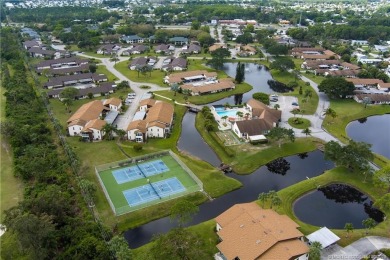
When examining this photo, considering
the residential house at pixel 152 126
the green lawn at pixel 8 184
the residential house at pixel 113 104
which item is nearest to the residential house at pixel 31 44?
the residential house at pixel 113 104

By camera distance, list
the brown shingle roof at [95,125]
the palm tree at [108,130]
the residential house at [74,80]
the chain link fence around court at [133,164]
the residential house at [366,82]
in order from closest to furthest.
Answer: the chain link fence around court at [133,164], the palm tree at [108,130], the brown shingle roof at [95,125], the residential house at [366,82], the residential house at [74,80]

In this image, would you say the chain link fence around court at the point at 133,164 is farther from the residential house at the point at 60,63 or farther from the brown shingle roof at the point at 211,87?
the residential house at the point at 60,63

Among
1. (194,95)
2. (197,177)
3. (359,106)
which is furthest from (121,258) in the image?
(359,106)

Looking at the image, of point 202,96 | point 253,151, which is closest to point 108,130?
point 253,151

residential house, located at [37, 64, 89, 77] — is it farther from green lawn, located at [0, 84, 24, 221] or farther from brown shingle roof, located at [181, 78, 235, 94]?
green lawn, located at [0, 84, 24, 221]

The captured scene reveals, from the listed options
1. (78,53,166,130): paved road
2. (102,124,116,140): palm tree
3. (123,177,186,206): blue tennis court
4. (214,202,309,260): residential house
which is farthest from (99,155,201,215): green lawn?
(78,53,166,130): paved road
